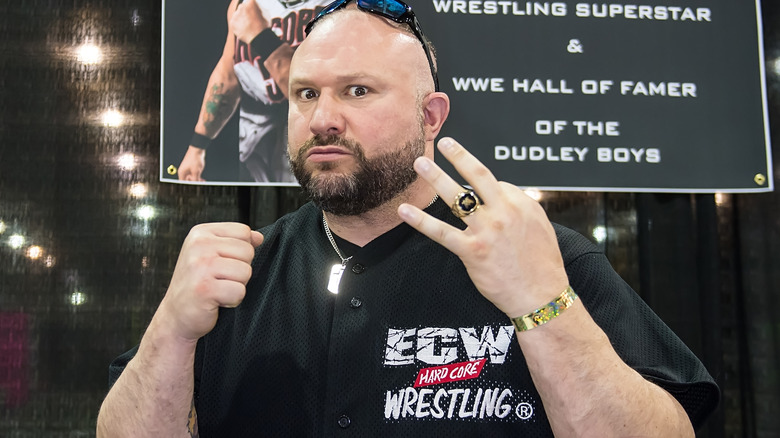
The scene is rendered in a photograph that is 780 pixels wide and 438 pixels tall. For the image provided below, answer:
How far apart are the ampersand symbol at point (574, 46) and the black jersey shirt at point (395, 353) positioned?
88cm

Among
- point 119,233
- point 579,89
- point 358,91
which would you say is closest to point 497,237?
point 358,91

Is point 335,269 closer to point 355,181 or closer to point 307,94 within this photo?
point 355,181

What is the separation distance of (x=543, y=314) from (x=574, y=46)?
4.22 feet

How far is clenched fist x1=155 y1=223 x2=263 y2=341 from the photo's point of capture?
105 cm

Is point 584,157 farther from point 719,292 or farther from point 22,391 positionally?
point 22,391

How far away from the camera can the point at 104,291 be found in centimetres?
192

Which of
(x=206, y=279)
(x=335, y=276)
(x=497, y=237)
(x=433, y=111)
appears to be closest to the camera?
(x=497, y=237)

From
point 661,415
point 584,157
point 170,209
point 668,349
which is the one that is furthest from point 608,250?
point 170,209

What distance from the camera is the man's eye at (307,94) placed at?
4.48 ft

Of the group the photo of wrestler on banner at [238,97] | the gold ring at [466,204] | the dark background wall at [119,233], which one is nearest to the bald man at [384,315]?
the gold ring at [466,204]

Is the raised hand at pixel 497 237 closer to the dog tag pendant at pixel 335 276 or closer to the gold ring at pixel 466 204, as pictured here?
the gold ring at pixel 466 204

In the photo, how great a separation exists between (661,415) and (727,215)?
1.20 metres

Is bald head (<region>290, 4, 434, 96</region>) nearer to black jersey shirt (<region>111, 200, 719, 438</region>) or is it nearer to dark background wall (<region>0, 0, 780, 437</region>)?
Result: black jersey shirt (<region>111, 200, 719, 438</region>)

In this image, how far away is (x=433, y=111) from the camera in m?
1.45
